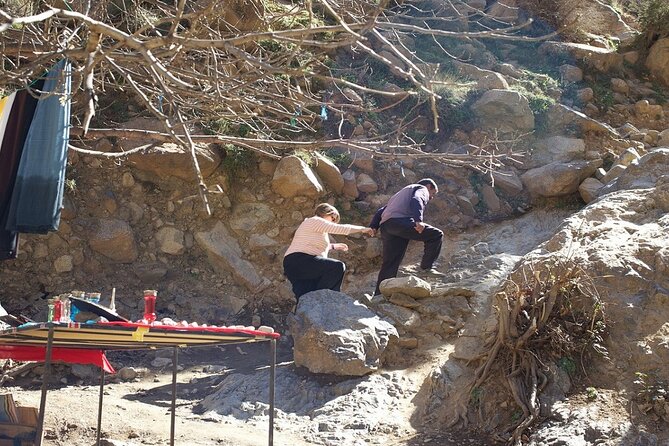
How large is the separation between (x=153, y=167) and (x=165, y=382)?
3.14 meters

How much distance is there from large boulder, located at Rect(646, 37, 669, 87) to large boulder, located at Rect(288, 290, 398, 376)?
848 cm

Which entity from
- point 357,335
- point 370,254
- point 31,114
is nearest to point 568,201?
point 370,254

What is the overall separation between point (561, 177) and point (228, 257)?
13.4 ft

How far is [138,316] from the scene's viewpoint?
854 cm

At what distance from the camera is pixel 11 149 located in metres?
5.25

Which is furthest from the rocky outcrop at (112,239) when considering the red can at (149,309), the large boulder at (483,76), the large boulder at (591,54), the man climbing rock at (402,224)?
the large boulder at (591,54)

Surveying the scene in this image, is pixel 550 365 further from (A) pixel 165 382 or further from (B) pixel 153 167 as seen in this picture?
(B) pixel 153 167

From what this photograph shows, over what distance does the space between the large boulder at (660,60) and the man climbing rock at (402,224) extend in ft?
22.0

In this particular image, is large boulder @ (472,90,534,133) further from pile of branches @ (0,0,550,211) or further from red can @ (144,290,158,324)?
red can @ (144,290,158,324)

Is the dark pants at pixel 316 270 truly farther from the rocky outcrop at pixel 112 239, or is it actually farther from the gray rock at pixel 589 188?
the gray rock at pixel 589 188

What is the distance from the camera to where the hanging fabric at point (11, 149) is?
17.0 ft

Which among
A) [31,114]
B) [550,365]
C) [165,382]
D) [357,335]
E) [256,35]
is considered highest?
[256,35]

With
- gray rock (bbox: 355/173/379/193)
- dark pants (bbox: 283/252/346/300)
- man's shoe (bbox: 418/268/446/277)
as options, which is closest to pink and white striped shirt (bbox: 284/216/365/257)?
dark pants (bbox: 283/252/346/300)

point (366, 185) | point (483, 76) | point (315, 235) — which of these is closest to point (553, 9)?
point (483, 76)
